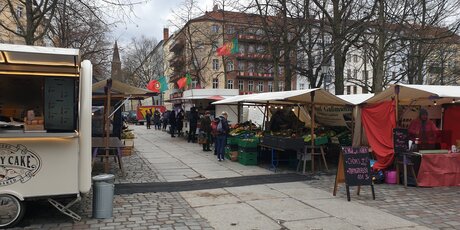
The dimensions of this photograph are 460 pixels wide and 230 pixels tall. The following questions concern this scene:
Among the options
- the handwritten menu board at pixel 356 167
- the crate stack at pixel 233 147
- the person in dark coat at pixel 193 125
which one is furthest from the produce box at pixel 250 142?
the person in dark coat at pixel 193 125

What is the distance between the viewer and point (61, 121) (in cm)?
676

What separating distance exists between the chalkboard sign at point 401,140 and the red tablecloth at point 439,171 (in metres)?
0.51

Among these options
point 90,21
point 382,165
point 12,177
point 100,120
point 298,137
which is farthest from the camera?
point 90,21

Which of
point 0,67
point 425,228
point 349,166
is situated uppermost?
point 0,67

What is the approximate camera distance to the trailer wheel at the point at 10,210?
20.1ft

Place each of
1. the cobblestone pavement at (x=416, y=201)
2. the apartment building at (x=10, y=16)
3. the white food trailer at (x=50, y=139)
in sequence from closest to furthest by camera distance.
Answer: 1. the white food trailer at (x=50, y=139)
2. the cobblestone pavement at (x=416, y=201)
3. the apartment building at (x=10, y=16)

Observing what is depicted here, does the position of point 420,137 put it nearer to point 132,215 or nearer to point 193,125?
point 132,215

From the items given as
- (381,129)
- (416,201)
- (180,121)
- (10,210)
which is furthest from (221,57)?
(10,210)

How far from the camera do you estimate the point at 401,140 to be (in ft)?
33.1

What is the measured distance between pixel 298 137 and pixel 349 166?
3.62 metres

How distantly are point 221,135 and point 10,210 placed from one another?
27.9ft

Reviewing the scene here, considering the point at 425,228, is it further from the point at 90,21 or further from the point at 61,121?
the point at 90,21

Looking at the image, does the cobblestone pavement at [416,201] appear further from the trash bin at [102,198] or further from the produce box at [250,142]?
the trash bin at [102,198]

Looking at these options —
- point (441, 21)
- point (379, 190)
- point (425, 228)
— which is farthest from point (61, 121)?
point (441, 21)
